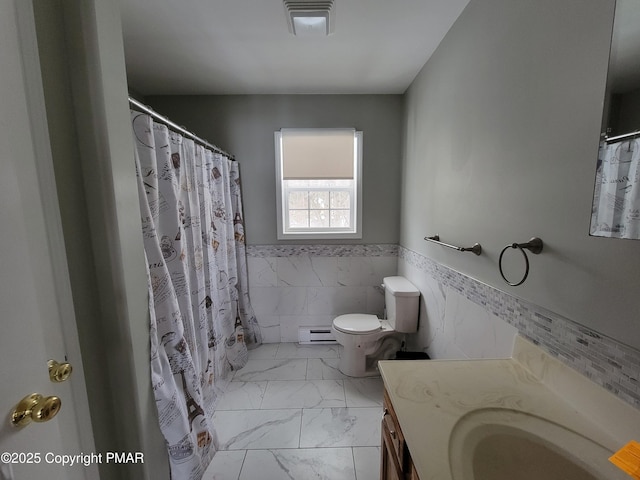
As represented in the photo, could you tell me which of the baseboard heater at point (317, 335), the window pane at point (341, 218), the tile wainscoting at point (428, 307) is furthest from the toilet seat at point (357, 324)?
the window pane at point (341, 218)

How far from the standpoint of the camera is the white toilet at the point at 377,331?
2.07 meters

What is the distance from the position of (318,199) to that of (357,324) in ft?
4.22

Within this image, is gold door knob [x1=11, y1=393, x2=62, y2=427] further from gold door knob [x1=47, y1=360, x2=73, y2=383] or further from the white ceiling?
the white ceiling

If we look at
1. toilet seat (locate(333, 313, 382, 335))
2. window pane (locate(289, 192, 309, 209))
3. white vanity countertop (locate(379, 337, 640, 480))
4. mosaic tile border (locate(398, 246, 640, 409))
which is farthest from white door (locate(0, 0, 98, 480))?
window pane (locate(289, 192, 309, 209))

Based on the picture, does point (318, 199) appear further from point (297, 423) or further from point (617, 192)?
point (617, 192)

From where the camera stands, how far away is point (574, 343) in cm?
79

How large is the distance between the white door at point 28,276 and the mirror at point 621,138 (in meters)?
1.49

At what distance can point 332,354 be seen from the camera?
2498 millimetres

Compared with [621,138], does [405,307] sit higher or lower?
lower

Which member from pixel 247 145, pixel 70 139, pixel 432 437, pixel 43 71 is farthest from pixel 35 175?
pixel 247 145

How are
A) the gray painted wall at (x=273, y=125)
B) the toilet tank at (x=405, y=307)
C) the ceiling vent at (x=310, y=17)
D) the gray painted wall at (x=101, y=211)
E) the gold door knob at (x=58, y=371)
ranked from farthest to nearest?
the gray painted wall at (x=273, y=125) < the toilet tank at (x=405, y=307) < the ceiling vent at (x=310, y=17) < the gray painted wall at (x=101, y=211) < the gold door knob at (x=58, y=371)

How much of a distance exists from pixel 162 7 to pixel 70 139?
1088mm

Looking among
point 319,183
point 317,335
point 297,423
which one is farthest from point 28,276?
point 317,335

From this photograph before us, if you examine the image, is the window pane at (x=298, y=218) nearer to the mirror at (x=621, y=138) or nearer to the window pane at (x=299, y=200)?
the window pane at (x=299, y=200)
